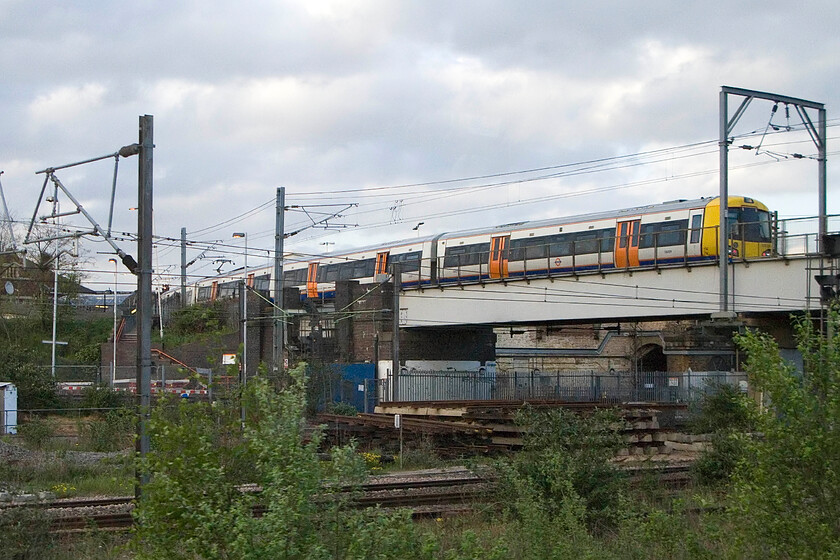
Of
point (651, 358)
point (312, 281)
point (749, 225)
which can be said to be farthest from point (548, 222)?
point (651, 358)

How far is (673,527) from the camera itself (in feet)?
30.8

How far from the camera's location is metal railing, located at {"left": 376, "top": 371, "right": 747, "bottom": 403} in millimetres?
34375

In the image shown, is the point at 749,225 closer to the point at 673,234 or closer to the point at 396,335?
the point at 673,234

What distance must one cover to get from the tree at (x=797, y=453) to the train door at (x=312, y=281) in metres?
39.7

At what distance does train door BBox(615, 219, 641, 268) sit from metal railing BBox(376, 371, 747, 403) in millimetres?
5351

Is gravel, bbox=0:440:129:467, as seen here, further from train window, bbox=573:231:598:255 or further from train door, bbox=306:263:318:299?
train door, bbox=306:263:318:299

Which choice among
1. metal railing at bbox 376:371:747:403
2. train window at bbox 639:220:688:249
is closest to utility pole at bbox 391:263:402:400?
metal railing at bbox 376:371:747:403

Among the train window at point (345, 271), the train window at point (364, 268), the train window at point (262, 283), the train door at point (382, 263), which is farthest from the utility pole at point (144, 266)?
the train window at point (262, 283)

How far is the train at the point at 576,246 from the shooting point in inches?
1153

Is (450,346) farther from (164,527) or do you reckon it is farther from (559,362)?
(164,527)

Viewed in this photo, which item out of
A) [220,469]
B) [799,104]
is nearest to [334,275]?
[799,104]

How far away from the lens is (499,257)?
36188mm

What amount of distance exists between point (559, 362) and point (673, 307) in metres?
27.2

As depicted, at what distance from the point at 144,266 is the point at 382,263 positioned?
30.6 metres
